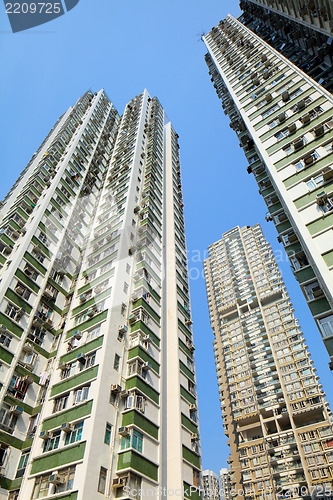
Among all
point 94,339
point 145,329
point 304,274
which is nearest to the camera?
point 304,274

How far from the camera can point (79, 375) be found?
17375 mm

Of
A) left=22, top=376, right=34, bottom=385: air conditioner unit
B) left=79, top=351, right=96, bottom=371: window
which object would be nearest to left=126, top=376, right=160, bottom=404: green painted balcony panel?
left=79, top=351, right=96, bottom=371: window

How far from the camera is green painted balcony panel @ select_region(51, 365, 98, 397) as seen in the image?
16.8 meters

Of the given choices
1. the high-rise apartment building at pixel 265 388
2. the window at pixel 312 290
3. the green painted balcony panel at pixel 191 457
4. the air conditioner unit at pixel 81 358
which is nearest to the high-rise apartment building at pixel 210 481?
the high-rise apartment building at pixel 265 388

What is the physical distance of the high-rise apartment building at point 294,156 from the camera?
50.5 feet

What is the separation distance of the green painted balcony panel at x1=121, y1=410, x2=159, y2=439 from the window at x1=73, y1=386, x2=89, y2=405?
1.95 meters

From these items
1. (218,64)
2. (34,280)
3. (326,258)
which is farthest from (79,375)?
(218,64)

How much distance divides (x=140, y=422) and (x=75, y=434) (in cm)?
290

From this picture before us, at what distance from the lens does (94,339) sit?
1859 cm

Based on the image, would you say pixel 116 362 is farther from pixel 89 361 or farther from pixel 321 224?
pixel 321 224

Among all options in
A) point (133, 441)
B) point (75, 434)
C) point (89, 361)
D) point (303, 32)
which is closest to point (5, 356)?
point (89, 361)

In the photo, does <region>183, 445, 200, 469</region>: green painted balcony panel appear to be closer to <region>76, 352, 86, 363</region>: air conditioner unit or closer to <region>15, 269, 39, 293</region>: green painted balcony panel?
<region>76, 352, 86, 363</region>: air conditioner unit

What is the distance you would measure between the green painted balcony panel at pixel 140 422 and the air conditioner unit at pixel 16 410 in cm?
549

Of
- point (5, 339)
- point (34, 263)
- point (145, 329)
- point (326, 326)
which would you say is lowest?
point (326, 326)
